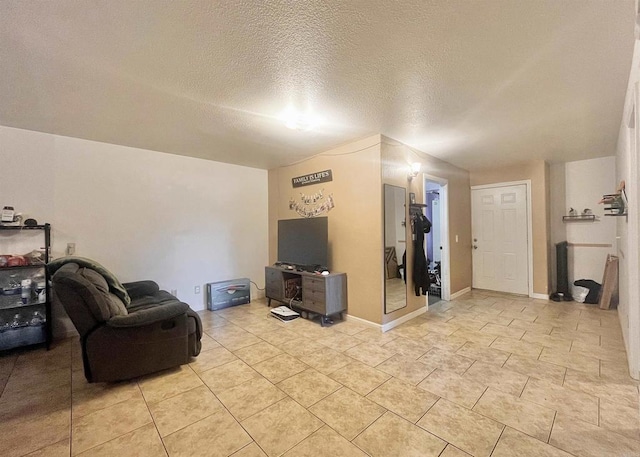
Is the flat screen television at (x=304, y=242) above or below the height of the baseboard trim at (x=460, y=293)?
above

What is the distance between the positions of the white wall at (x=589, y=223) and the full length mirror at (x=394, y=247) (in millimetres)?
3324

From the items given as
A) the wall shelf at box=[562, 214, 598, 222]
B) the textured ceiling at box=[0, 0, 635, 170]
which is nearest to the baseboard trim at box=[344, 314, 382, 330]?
the textured ceiling at box=[0, 0, 635, 170]

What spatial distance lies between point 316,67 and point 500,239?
15.2ft

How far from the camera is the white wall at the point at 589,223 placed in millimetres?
4219

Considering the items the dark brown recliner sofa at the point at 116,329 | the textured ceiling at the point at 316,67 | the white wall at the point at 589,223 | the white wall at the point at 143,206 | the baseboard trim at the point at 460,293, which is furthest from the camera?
the baseboard trim at the point at 460,293

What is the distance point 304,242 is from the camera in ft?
12.6

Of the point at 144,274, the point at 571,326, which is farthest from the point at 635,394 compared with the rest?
the point at 144,274

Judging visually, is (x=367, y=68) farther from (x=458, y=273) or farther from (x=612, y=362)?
(x=458, y=273)

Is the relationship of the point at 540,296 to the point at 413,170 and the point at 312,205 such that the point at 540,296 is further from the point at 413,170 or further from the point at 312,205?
the point at 312,205

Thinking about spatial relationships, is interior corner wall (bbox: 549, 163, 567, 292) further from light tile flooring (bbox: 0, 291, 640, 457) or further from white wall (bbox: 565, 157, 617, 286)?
light tile flooring (bbox: 0, 291, 640, 457)

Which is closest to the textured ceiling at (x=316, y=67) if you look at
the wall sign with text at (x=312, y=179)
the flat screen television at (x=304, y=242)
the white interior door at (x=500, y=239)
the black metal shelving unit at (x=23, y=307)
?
the wall sign with text at (x=312, y=179)

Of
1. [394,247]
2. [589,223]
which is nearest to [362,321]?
[394,247]

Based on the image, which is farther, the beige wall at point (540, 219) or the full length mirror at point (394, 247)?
the beige wall at point (540, 219)

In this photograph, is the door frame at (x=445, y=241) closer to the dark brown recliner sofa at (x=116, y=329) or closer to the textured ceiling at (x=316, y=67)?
the textured ceiling at (x=316, y=67)
